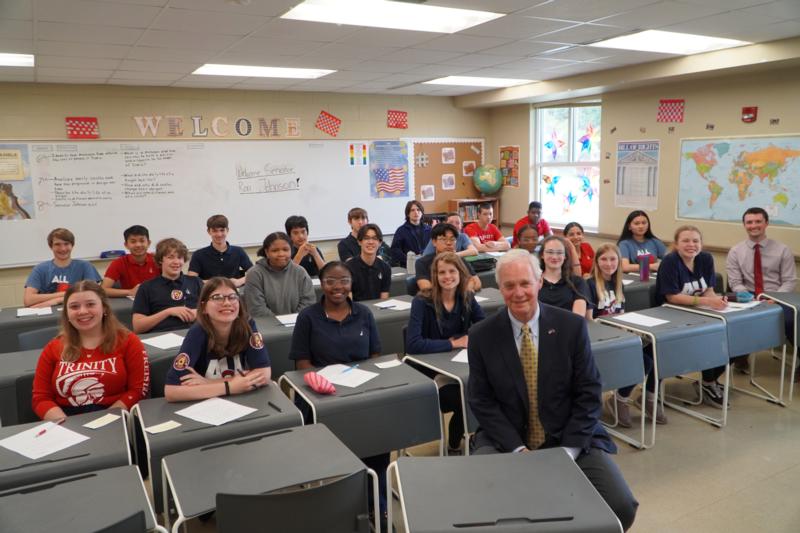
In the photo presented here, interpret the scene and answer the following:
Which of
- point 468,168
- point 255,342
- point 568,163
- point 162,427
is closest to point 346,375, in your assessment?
point 255,342

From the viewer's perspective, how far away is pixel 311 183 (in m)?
7.47

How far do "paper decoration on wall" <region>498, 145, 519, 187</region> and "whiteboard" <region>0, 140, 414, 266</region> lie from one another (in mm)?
1702

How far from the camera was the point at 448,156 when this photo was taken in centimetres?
848

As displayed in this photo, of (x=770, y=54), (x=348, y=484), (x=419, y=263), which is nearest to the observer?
(x=348, y=484)

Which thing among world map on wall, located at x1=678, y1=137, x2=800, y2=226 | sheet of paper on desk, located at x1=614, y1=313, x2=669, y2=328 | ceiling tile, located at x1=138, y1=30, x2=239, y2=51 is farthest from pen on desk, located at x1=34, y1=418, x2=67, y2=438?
world map on wall, located at x1=678, y1=137, x2=800, y2=226

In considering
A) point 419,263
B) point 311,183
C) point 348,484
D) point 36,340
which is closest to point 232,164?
point 311,183

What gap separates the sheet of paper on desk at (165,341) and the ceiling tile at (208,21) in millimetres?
1903

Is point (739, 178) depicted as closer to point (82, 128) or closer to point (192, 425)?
point (192, 425)

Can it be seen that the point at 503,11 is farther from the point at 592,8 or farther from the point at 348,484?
the point at 348,484

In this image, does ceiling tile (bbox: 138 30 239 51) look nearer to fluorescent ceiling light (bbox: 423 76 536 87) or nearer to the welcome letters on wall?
the welcome letters on wall

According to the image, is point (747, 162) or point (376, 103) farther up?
point (376, 103)

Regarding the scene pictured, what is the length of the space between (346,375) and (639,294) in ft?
9.69

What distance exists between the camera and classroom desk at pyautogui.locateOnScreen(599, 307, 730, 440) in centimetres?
326

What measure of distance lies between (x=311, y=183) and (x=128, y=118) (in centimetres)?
220
